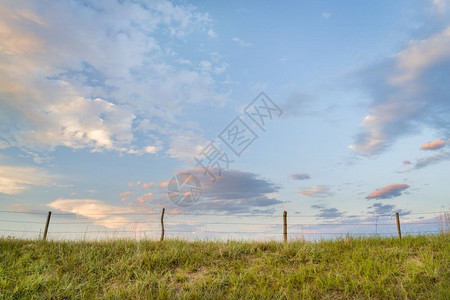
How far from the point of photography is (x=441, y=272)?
443 inches

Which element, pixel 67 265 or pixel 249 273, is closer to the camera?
pixel 249 273

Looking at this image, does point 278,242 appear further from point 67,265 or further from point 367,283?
point 67,265

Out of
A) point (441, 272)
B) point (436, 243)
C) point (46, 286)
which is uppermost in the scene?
point (436, 243)

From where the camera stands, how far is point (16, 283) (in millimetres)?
→ 11219

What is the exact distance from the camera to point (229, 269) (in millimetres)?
12141

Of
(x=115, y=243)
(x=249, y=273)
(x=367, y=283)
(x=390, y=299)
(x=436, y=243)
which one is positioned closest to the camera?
(x=390, y=299)

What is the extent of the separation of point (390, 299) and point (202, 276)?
5.78 m

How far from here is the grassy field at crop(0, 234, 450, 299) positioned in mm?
10359

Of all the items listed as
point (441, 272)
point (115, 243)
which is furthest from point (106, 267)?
point (441, 272)

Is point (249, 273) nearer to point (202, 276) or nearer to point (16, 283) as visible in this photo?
point (202, 276)

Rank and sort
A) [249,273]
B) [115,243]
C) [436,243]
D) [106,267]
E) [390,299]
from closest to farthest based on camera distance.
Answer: [390,299]
[249,273]
[106,267]
[436,243]
[115,243]

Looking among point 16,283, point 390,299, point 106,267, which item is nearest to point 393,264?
point 390,299

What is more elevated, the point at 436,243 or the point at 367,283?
the point at 436,243

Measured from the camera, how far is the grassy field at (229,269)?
10.4 m
